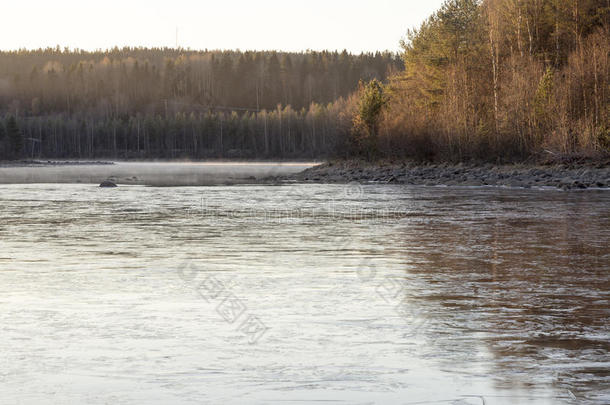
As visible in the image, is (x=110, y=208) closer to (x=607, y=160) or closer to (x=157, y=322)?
(x=157, y=322)

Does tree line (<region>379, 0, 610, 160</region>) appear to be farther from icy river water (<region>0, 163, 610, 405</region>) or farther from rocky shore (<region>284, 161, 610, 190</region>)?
icy river water (<region>0, 163, 610, 405</region>)

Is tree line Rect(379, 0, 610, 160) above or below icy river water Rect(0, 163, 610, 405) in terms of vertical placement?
above

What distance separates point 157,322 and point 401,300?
10.1 ft

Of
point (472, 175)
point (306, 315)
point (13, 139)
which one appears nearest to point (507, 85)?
point (472, 175)

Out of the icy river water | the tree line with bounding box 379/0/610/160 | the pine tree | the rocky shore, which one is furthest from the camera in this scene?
the pine tree

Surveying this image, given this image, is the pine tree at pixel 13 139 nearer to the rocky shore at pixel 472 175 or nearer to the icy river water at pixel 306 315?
the rocky shore at pixel 472 175

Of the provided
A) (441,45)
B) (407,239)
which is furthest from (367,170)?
(407,239)

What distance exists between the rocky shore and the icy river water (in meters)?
23.5

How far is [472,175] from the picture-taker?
50.4m

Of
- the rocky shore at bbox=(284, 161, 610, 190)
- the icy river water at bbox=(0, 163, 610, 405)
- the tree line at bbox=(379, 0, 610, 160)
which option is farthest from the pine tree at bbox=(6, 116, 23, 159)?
the icy river water at bbox=(0, 163, 610, 405)

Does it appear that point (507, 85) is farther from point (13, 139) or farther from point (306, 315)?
point (13, 139)

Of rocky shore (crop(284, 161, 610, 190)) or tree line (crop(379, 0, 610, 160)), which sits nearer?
rocky shore (crop(284, 161, 610, 190))

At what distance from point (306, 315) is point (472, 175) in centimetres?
4216

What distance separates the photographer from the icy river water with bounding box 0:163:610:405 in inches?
261
